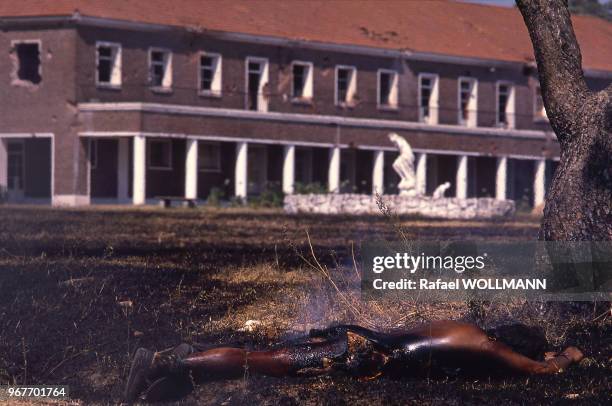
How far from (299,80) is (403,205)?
54.0 ft

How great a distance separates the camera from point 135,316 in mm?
9508

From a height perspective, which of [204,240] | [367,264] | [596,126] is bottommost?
Answer: [204,240]

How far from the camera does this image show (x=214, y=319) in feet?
31.3

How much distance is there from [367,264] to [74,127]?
36532 millimetres

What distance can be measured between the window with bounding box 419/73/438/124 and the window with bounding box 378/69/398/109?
1.38 metres

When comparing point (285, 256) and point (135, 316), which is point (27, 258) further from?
point (135, 316)

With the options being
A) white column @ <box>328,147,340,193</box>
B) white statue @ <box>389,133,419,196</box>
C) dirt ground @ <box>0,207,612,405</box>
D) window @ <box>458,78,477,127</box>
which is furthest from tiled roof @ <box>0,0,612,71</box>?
dirt ground @ <box>0,207,612,405</box>

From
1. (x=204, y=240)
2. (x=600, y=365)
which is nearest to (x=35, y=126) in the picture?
(x=204, y=240)

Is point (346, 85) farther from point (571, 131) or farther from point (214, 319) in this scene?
point (214, 319)

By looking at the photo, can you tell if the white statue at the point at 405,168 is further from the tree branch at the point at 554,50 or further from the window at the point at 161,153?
the tree branch at the point at 554,50

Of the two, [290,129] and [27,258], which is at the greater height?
[27,258]

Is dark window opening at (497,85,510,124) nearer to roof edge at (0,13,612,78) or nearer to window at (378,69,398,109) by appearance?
roof edge at (0,13,612,78)

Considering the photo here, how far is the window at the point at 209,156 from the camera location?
5150 centimetres

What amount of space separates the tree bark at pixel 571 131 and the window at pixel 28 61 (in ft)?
133
